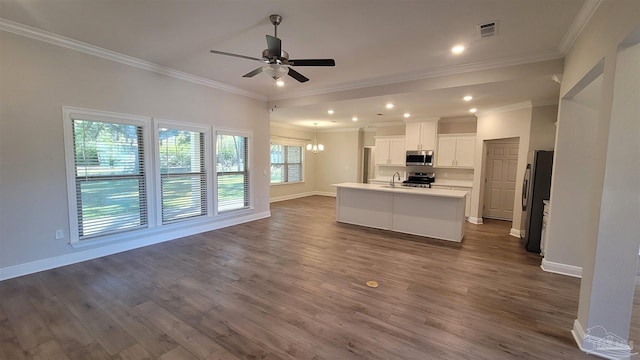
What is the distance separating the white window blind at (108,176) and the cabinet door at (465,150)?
285 inches

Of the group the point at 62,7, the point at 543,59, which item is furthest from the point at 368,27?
the point at 62,7

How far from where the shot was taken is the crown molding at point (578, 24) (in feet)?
7.64

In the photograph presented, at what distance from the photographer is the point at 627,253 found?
192 centimetres

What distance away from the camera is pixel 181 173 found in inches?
190

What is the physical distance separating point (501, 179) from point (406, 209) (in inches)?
135

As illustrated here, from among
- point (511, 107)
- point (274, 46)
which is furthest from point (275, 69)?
point (511, 107)

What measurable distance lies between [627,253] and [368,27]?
3.01 metres

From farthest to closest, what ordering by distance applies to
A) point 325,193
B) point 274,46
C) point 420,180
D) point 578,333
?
1. point 325,193
2. point 420,180
3. point 274,46
4. point 578,333

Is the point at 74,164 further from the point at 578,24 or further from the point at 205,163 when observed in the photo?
the point at 578,24

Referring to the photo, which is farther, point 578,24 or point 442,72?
point 442,72

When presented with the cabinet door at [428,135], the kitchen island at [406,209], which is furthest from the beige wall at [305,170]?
the cabinet door at [428,135]

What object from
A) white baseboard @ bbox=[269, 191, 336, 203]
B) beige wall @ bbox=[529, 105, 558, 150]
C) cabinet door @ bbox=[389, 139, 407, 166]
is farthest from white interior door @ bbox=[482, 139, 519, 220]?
white baseboard @ bbox=[269, 191, 336, 203]

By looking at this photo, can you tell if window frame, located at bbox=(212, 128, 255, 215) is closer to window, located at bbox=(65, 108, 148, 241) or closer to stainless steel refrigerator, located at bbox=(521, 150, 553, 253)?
window, located at bbox=(65, 108, 148, 241)

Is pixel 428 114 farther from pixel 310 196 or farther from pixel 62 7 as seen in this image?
pixel 62 7
